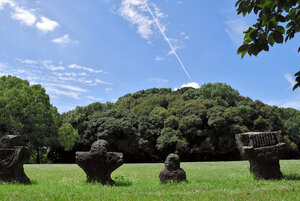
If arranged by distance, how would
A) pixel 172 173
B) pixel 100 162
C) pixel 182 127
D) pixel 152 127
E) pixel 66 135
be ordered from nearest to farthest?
pixel 100 162, pixel 172 173, pixel 66 135, pixel 182 127, pixel 152 127

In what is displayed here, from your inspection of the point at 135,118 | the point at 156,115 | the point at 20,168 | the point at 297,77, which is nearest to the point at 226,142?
the point at 156,115

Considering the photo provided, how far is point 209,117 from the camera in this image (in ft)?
109

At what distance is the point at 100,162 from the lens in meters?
8.28

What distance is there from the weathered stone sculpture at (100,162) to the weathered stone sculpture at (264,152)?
4.77m

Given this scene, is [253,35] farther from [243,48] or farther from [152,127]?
[152,127]

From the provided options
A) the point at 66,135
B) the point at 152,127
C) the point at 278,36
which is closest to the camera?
the point at 278,36

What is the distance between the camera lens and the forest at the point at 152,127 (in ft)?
90.2

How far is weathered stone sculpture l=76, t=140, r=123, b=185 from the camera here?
828 cm

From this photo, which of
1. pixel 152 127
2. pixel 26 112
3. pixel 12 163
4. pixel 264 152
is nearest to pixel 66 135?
pixel 26 112

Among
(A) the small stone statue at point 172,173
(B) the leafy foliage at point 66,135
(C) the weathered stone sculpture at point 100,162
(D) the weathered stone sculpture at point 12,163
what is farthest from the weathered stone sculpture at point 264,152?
(B) the leafy foliage at point 66,135

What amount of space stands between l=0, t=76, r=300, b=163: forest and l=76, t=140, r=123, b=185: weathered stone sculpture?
1961cm

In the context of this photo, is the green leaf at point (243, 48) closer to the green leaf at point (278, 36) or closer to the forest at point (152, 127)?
the green leaf at point (278, 36)

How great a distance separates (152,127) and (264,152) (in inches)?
1049

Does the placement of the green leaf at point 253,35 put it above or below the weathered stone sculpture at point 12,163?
above
